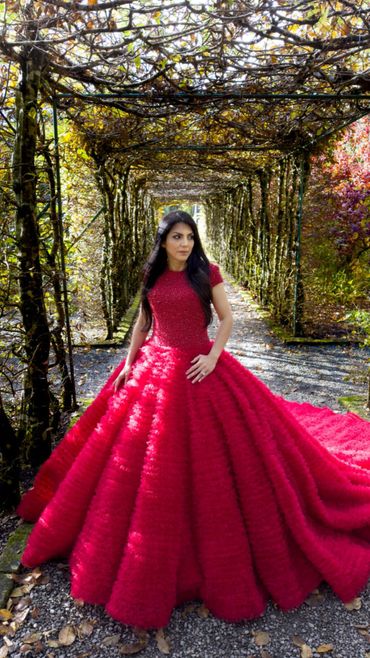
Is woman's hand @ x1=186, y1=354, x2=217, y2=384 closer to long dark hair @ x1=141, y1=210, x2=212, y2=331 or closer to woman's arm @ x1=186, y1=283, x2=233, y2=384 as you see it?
woman's arm @ x1=186, y1=283, x2=233, y2=384

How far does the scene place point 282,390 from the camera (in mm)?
4645

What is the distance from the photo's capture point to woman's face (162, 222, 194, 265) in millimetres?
2260

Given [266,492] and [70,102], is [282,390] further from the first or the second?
[70,102]

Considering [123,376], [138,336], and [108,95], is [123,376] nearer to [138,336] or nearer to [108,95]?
[138,336]

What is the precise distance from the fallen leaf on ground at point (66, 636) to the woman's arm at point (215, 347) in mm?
1134

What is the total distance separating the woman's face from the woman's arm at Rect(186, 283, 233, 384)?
0.23 meters

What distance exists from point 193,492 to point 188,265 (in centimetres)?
109

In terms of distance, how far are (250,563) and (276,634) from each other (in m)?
0.27

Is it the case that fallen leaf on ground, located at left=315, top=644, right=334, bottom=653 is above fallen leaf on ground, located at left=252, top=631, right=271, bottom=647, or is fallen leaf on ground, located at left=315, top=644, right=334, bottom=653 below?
below

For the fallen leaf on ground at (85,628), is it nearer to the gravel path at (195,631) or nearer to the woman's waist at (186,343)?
the gravel path at (195,631)

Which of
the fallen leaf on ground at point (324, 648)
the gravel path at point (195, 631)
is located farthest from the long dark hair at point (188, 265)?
the fallen leaf on ground at point (324, 648)

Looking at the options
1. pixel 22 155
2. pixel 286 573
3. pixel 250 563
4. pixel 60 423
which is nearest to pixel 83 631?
pixel 250 563

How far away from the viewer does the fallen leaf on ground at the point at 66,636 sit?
6.04ft

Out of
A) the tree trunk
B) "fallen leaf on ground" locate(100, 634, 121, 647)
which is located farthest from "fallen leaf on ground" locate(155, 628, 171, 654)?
the tree trunk
